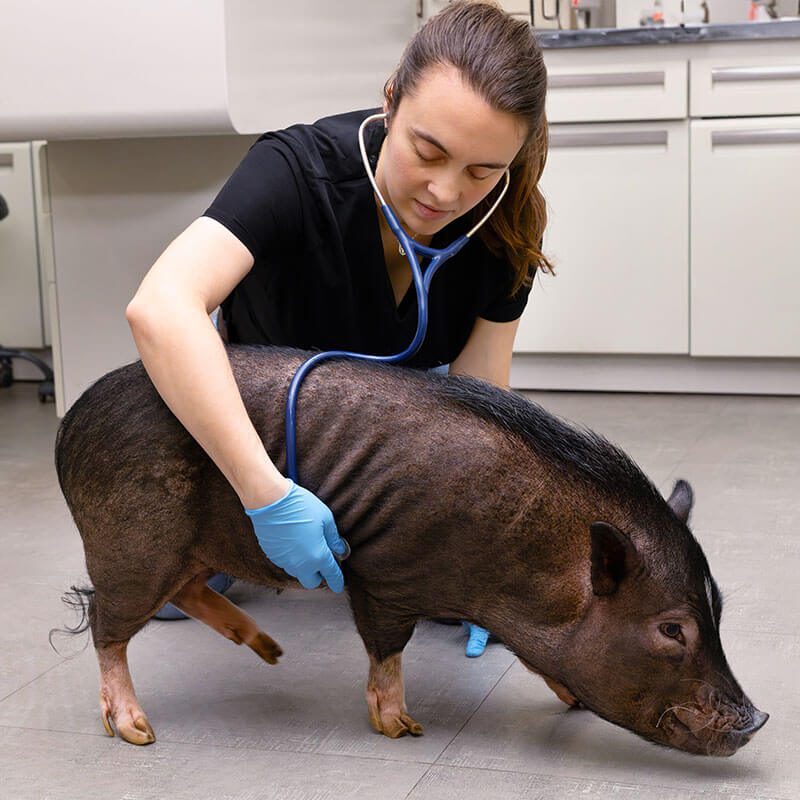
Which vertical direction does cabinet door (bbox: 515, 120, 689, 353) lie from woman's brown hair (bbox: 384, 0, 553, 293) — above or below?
below

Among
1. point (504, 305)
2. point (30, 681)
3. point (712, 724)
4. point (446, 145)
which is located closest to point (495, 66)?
point (446, 145)

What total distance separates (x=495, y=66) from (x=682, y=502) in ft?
1.71

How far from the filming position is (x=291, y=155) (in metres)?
1.54

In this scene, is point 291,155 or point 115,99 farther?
point 115,99

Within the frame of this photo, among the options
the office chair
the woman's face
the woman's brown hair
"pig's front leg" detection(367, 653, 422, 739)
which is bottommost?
the office chair

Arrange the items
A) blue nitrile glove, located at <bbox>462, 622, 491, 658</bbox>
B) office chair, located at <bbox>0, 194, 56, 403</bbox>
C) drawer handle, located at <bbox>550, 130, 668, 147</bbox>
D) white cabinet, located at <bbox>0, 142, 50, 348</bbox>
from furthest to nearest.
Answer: white cabinet, located at <bbox>0, 142, 50, 348</bbox> < office chair, located at <bbox>0, 194, 56, 403</bbox> < drawer handle, located at <bbox>550, 130, 668, 147</bbox> < blue nitrile glove, located at <bbox>462, 622, 491, 658</bbox>

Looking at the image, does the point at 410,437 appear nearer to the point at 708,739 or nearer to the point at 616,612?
the point at 616,612

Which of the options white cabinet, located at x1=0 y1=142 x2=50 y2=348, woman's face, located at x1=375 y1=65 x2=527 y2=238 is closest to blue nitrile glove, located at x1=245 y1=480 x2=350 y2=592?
woman's face, located at x1=375 y1=65 x2=527 y2=238

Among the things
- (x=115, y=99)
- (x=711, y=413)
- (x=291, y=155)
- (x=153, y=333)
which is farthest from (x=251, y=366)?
(x=711, y=413)

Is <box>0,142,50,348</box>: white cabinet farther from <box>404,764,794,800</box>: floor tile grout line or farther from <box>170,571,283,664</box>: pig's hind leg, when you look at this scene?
<box>404,764,794,800</box>: floor tile grout line

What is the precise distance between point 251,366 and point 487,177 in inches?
13.3

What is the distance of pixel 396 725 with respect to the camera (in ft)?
4.71

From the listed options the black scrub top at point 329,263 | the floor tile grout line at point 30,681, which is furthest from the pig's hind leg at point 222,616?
the black scrub top at point 329,263

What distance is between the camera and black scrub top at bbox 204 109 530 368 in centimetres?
149
